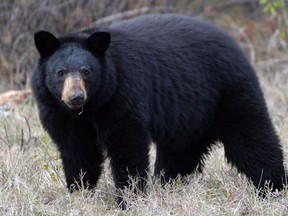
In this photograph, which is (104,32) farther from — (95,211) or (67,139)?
(95,211)

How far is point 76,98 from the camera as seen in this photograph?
17.7 ft

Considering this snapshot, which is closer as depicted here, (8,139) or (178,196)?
(178,196)

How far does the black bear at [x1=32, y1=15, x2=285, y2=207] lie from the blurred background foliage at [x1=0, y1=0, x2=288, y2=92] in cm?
407

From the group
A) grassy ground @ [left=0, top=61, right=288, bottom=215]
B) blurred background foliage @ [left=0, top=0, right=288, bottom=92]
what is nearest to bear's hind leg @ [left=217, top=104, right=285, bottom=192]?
grassy ground @ [left=0, top=61, right=288, bottom=215]

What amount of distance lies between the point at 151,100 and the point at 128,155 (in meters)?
0.52

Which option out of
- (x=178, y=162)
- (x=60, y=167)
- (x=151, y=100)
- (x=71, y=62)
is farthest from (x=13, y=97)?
(x=71, y=62)

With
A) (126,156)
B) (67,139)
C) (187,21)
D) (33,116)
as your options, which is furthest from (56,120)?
(33,116)

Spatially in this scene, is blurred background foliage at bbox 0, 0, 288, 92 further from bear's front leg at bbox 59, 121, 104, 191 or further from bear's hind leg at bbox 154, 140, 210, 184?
bear's front leg at bbox 59, 121, 104, 191

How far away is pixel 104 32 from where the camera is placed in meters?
5.57

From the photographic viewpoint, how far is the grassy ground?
5348 mm

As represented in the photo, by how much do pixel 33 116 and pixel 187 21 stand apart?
9.36 feet

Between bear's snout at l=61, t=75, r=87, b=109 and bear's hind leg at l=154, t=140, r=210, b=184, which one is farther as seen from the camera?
bear's hind leg at l=154, t=140, r=210, b=184

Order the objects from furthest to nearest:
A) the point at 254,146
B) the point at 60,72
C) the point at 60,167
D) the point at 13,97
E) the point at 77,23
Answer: the point at 77,23 < the point at 13,97 < the point at 60,167 < the point at 254,146 < the point at 60,72

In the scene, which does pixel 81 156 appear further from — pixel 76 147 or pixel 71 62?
pixel 71 62
